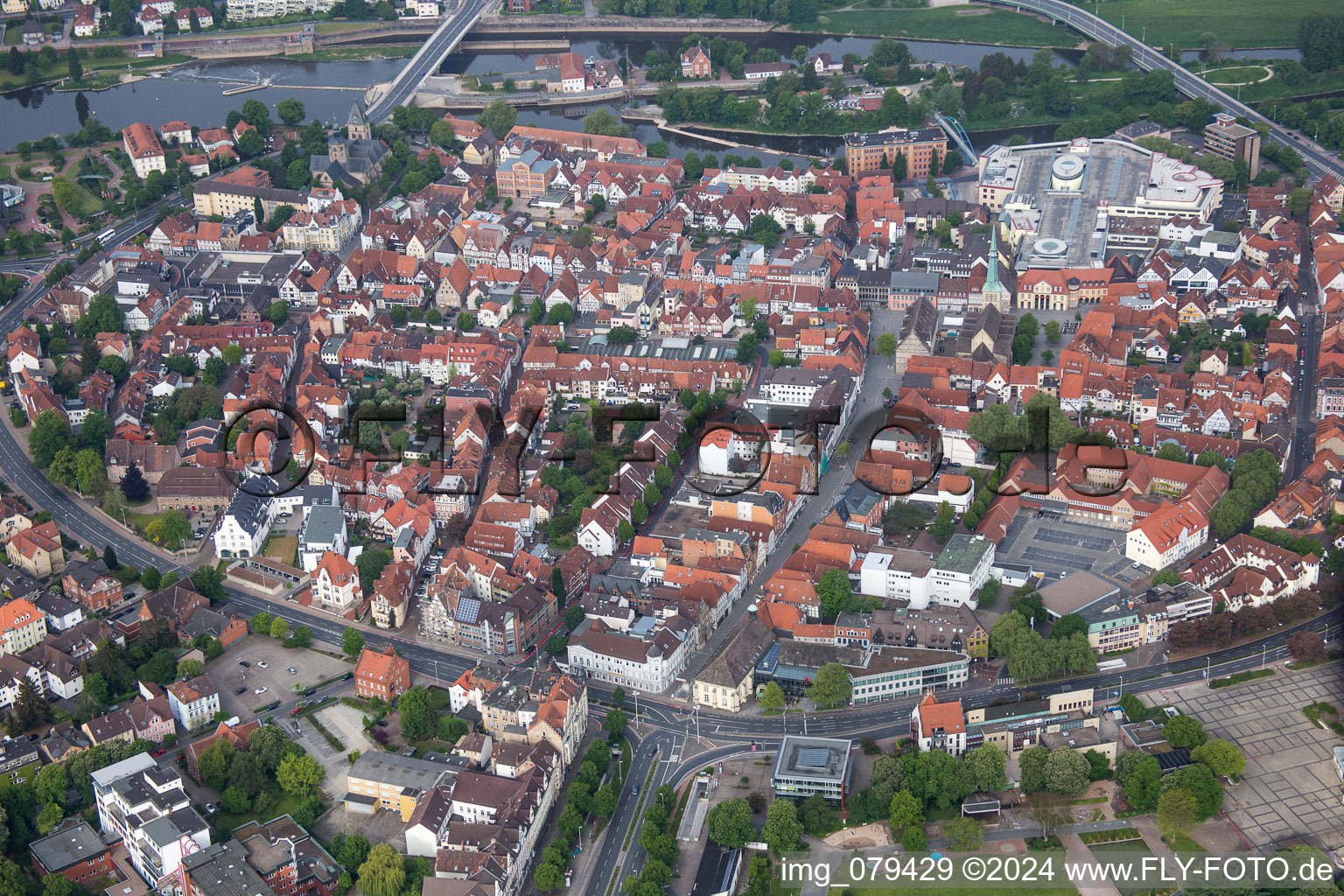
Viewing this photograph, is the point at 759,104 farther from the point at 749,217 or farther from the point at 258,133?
the point at 258,133

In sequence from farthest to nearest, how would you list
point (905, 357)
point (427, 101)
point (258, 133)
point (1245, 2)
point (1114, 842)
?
point (1245, 2)
point (427, 101)
point (258, 133)
point (905, 357)
point (1114, 842)

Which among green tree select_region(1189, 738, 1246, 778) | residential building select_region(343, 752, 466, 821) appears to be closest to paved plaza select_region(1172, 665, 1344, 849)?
green tree select_region(1189, 738, 1246, 778)

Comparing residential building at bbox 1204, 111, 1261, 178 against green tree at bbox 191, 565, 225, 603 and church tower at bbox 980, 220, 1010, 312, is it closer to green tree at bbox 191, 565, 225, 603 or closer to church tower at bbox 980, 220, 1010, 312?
church tower at bbox 980, 220, 1010, 312

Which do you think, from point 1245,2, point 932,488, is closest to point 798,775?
point 932,488

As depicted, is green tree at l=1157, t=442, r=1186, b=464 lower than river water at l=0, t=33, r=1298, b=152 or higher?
lower

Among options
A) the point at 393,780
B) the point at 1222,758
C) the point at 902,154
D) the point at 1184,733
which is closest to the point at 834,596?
the point at 1184,733

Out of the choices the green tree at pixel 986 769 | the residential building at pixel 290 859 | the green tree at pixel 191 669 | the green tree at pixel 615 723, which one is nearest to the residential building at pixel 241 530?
the green tree at pixel 191 669
